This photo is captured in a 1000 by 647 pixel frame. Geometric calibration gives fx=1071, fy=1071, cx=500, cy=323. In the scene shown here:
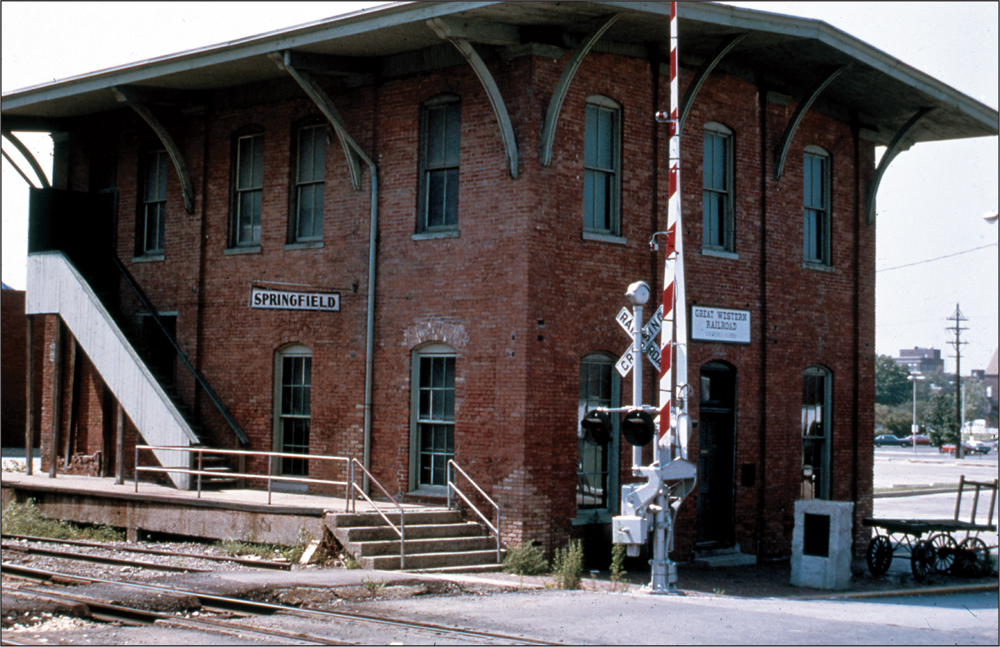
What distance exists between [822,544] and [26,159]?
1721 centimetres

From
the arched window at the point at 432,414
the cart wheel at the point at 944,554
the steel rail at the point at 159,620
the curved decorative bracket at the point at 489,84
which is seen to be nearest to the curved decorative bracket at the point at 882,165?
the cart wheel at the point at 944,554

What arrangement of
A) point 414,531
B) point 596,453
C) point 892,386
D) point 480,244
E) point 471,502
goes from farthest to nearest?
1. point 892,386
2. point 596,453
3. point 480,244
4. point 471,502
5. point 414,531

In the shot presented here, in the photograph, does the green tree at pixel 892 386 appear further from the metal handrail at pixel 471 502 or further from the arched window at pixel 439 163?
the metal handrail at pixel 471 502

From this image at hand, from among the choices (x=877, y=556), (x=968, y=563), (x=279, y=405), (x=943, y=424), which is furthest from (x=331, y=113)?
(x=943, y=424)

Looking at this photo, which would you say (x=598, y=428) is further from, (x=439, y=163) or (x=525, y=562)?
(x=439, y=163)

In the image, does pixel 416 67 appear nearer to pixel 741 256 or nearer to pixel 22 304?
pixel 741 256

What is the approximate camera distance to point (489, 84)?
49.2 ft

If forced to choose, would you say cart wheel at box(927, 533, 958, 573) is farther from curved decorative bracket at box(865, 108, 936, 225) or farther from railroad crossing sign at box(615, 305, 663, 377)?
railroad crossing sign at box(615, 305, 663, 377)

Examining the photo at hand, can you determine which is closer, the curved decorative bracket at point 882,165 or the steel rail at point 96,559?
the steel rail at point 96,559

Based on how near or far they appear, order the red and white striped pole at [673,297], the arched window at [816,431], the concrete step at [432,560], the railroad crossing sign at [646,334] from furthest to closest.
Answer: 1. the arched window at [816,431]
2. the concrete step at [432,560]
3. the railroad crossing sign at [646,334]
4. the red and white striped pole at [673,297]

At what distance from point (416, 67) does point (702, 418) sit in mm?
7330

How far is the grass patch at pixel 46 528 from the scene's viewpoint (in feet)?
58.6

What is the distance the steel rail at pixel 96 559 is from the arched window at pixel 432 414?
378 centimetres

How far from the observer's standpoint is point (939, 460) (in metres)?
60.3
